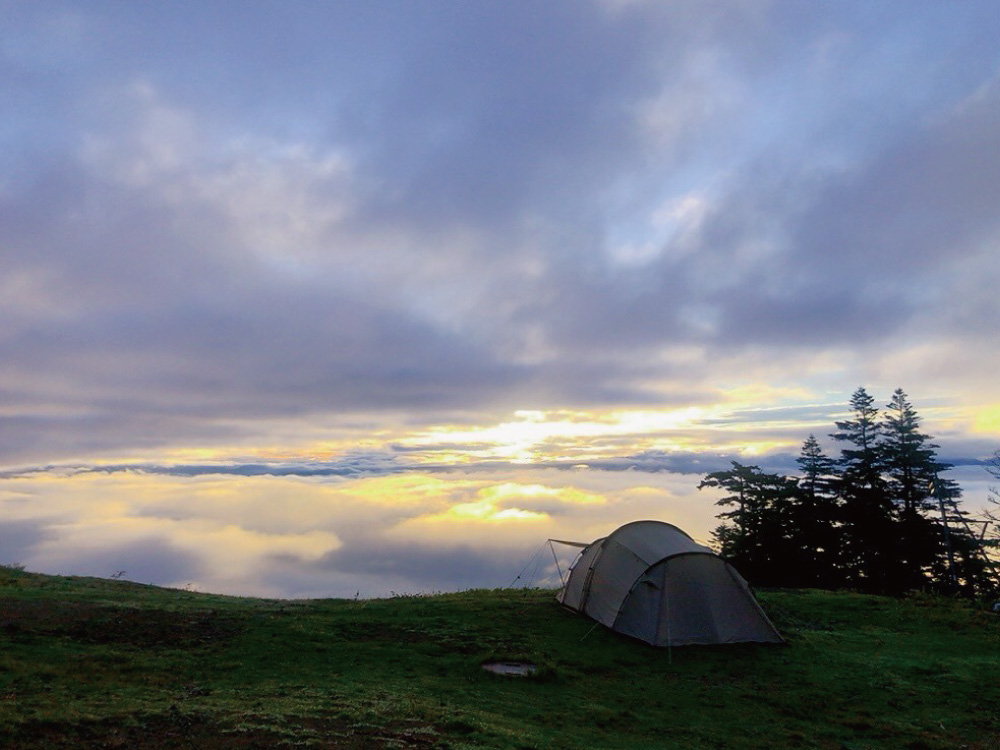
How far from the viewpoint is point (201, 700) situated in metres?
12.6

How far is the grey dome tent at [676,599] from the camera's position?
21031 mm

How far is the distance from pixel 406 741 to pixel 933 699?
46.9 feet

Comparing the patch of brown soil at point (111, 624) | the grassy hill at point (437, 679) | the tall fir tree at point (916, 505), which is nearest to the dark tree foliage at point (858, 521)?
the tall fir tree at point (916, 505)

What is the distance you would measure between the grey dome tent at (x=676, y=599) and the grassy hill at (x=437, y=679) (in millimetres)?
583

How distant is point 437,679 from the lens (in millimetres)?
15789

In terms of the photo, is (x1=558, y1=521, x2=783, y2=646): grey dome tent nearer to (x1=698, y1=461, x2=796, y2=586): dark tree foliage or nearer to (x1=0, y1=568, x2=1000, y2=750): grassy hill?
(x1=0, y1=568, x2=1000, y2=750): grassy hill

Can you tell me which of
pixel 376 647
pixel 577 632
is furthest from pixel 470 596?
pixel 376 647

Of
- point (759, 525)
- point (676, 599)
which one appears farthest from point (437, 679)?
point (759, 525)

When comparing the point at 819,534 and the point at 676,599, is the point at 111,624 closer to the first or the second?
the point at 676,599

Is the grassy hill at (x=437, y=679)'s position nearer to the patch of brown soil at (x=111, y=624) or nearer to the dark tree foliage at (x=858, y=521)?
the patch of brown soil at (x=111, y=624)

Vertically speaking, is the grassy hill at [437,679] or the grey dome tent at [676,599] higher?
the grey dome tent at [676,599]

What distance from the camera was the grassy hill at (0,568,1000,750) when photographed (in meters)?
11.5

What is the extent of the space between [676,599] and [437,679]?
9.00 meters

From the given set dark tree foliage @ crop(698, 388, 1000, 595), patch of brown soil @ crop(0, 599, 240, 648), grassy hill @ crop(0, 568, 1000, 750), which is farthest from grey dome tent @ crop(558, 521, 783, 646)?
dark tree foliage @ crop(698, 388, 1000, 595)
